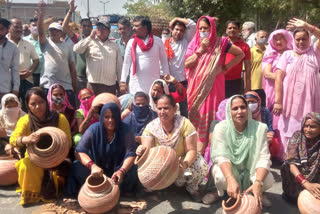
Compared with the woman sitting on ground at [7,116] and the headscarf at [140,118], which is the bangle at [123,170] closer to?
the headscarf at [140,118]

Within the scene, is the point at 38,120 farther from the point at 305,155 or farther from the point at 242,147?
the point at 305,155

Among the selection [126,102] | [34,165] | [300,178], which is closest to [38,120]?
[34,165]

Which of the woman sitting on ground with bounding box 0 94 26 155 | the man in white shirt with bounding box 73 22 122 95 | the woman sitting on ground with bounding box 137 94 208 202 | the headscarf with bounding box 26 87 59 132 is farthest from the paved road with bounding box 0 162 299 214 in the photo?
the man in white shirt with bounding box 73 22 122 95

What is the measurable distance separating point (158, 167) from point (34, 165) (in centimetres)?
141

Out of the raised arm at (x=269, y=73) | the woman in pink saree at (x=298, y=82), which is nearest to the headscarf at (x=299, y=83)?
the woman in pink saree at (x=298, y=82)

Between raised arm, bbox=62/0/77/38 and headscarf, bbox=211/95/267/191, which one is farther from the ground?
raised arm, bbox=62/0/77/38

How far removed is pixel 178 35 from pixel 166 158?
283 cm

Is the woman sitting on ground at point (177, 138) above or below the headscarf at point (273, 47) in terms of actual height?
below

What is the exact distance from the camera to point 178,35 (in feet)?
17.3

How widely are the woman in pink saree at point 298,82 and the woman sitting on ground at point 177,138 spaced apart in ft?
4.76

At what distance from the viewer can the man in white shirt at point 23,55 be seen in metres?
5.52

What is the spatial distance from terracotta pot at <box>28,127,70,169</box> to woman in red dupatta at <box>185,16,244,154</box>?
5.72ft

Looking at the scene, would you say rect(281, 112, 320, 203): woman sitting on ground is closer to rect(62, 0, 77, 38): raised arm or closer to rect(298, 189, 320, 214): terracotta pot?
rect(298, 189, 320, 214): terracotta pot

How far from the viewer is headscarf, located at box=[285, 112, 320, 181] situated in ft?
→ 10.5
